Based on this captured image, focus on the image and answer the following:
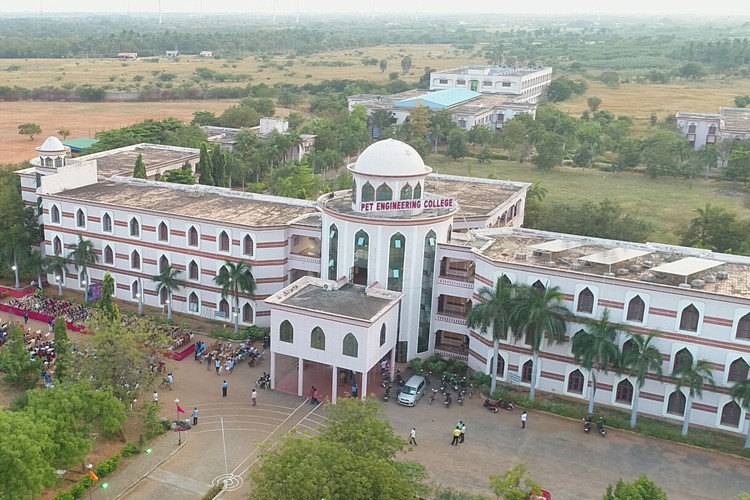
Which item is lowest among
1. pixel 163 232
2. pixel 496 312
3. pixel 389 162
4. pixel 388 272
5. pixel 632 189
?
pixel 632 189

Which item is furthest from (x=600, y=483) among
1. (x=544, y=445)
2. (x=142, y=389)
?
(x=142, y=389)

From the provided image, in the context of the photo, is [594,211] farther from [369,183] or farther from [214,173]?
[214,173]

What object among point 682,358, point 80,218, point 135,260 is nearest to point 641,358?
point 682,358

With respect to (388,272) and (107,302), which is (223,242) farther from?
(388,272)

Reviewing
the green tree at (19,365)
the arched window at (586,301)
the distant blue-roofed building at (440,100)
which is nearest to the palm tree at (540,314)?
the arched window at (586,301)

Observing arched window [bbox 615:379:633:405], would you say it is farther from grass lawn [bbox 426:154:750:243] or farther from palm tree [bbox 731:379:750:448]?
grass lawn [bbox 426:154:750:243]

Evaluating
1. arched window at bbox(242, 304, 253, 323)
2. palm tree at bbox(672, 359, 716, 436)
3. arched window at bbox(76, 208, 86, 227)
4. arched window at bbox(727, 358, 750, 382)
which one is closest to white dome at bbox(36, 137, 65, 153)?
arched window at bbox(76, 208, 86, 227)
